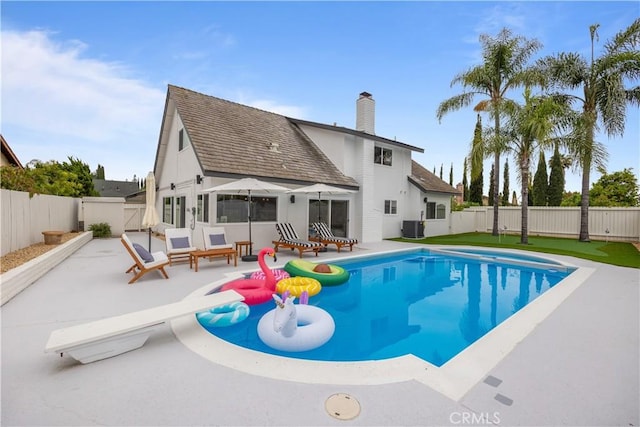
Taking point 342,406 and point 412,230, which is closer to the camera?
point 342,406

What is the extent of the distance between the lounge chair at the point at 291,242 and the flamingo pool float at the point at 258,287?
4.47 metres

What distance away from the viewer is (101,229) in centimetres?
1672

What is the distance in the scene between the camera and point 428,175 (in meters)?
22.8

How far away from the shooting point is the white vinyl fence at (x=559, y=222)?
17406 millimetres

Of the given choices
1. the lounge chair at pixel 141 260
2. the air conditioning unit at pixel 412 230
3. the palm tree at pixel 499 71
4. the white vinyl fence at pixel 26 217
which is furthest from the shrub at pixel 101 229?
the palm tree at pixel 499 71

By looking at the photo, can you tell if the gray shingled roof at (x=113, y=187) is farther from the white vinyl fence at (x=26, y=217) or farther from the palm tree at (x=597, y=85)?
the palm tree at (x=597, y=85)

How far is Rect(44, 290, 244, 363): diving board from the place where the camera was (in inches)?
133

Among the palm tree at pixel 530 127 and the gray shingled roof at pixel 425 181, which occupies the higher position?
the palm tree at pixel 530 127

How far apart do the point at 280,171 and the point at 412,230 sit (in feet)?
32.1

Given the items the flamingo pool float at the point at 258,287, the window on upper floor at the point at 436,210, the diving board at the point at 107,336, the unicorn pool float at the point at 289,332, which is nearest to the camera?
the diving board at the point at 107,336

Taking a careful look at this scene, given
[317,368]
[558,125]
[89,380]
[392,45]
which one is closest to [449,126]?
[558,125]

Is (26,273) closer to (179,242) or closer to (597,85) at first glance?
(179,242)

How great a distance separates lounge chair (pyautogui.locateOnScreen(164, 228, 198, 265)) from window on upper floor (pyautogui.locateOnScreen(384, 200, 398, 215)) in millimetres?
12248
